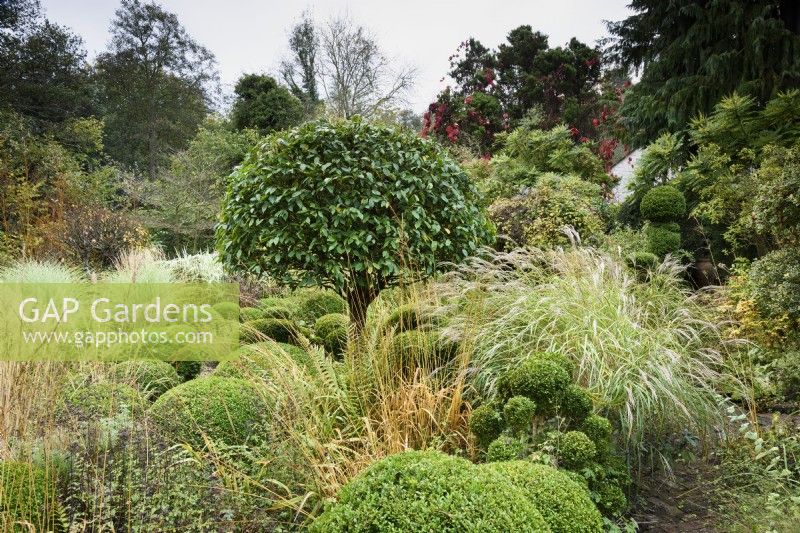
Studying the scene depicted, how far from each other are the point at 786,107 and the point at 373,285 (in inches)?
264

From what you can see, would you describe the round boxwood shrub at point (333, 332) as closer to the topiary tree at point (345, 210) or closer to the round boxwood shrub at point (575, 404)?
the topiary tree at point (345, 210)

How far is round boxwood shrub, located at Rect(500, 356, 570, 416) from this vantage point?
237cm

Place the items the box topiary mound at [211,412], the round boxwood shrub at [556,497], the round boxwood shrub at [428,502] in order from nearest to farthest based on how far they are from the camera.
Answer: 1. the round boxwood shrub at [428,502]
2. the round boxwood shrub at [556,497]
3. the box topiary mound at [211,412]

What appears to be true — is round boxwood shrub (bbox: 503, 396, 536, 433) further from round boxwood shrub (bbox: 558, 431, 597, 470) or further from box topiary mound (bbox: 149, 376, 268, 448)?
box topiary mound (bbox: 149, 376, 268, 448)

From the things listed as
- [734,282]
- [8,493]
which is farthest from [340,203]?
[734,282]

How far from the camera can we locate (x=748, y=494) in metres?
2.59

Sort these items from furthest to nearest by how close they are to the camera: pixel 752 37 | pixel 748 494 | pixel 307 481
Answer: pixel 752 37 → pixel 748 494 → pixel 307 481

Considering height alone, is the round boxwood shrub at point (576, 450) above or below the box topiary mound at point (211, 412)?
below

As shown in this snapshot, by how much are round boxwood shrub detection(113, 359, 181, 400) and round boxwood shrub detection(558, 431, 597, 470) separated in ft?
8.00

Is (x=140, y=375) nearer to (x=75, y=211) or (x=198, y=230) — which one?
(x=75, y=211)

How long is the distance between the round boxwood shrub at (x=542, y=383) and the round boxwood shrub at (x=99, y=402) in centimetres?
177

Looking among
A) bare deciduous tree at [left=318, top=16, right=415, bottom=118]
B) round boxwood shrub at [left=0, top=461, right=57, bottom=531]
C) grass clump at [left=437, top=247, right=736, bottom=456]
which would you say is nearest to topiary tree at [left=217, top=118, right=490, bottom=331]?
grass clump at [left=437, top=247, right=736, bottom=456]

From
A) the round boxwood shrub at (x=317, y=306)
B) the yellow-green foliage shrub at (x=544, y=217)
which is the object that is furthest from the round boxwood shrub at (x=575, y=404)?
the yellow-green foliage shrub at (x=544, y=217)

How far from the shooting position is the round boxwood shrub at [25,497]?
77.5 inches
